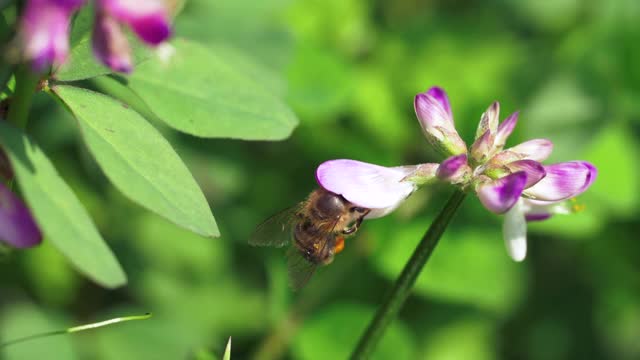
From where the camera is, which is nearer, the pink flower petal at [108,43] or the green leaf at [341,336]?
the pink flower petal at [108,43]

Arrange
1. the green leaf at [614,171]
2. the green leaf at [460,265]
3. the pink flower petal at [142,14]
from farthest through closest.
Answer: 1. the green leaf at [614,171]
2. the green leaf at [460,265]
3. the pink flower petal at [142,14]

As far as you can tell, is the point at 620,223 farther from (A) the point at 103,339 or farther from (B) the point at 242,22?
(A) the point at 103,339

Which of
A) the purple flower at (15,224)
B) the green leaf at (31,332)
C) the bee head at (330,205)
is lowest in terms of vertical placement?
the green leaf at (31,332)

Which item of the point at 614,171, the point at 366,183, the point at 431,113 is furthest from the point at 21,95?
the point at 614,171

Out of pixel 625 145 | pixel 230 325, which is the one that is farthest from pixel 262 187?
pixel 625 145

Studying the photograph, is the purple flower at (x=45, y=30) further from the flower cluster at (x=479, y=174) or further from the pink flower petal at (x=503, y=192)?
the pink flower petal at (x=503, y=192)

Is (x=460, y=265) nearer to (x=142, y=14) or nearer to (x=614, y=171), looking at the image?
(x=614, y=171)

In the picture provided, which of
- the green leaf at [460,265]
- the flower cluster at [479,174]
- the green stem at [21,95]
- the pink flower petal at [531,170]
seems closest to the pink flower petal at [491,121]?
the flower cluster at [479,174]
